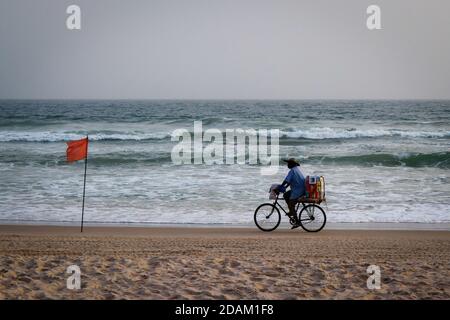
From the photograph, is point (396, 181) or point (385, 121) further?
point (385, 121)

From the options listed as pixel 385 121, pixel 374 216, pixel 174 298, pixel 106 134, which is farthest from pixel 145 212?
pixel 385 121

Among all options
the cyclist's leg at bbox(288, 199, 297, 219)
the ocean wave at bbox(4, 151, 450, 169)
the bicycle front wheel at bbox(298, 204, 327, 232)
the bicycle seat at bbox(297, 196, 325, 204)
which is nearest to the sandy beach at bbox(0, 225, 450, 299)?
the bicycle front wheel at bbox(298, 204, 327, 232)

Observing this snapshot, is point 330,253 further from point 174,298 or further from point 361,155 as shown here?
point 361,155

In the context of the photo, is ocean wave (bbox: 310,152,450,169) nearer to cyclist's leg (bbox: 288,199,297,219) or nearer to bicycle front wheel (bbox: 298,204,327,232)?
bicycle front wheel (bbox: 298,204,327,232)

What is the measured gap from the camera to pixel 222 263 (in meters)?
7.43

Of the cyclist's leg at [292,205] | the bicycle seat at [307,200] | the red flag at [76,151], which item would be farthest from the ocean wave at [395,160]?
the red flag at [76,151]

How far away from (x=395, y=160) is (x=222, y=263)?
17610 millimetres

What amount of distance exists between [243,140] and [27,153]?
461 inches

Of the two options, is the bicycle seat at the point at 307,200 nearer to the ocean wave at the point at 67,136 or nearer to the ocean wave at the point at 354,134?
the ocean wave at the point at 67,136

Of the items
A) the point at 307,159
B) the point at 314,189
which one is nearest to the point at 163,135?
the point at 307,159

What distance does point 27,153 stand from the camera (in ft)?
81.9

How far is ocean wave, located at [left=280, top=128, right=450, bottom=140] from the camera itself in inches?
1272

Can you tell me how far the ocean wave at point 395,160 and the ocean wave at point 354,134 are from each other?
770 centimetres
